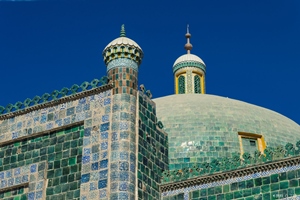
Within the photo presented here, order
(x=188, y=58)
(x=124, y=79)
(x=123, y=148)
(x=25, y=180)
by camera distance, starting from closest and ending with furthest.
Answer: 1. (x=123, y=148)
2. (x=124, y=79)
3. (x=25, y=180)
4. (x=188, y=58)

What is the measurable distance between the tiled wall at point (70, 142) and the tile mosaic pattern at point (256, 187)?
173 cm

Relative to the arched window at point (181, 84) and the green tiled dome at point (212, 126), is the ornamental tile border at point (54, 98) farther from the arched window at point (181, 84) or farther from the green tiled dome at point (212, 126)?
the arched window at point (181, 84)

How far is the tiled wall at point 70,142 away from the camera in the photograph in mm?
11953

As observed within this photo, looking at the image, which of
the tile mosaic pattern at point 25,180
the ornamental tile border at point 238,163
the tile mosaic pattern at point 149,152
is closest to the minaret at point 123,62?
the tile mosaic pattern at point 149,152

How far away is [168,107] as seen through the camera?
1734 centimetres

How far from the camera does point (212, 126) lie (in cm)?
1627

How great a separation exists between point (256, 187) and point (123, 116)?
2566mm

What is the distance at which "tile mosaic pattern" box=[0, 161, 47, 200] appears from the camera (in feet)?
40.9

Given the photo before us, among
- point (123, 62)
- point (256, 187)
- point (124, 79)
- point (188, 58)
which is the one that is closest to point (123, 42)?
point (123, 62)

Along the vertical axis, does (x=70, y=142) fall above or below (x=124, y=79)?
below

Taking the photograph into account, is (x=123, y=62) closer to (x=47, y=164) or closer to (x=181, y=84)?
(x=47, y=164)

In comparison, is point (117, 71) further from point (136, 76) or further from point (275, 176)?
point (275, 176)

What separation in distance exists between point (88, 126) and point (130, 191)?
1.59 meters

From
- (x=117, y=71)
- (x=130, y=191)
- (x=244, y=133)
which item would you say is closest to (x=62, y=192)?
(x=130, y=191)
